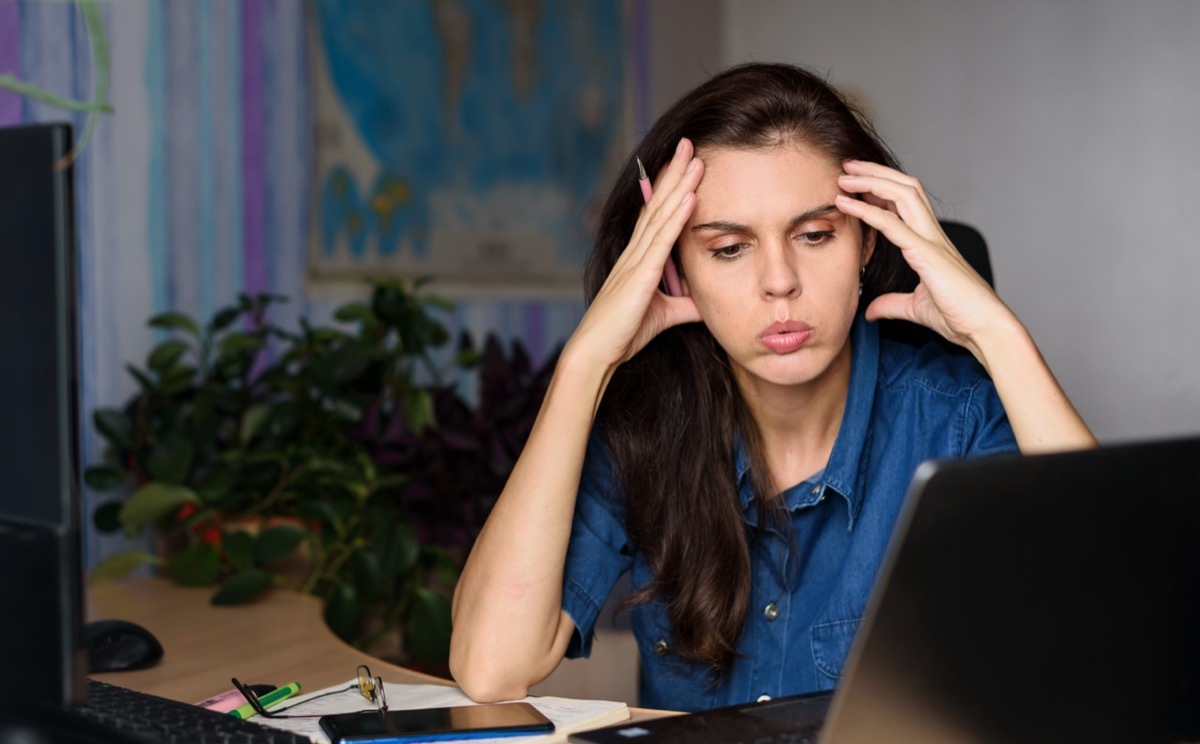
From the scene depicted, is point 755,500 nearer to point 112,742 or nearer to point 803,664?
point 803,664

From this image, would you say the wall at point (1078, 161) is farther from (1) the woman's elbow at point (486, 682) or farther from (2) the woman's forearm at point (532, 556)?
(1) the woman's elbow at point (486, 682)

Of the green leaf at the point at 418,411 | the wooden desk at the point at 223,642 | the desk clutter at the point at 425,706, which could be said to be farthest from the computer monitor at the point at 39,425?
the green leaf at the point at 418,411

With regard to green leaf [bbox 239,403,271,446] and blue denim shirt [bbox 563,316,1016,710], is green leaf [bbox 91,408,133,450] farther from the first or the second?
blue denim shirt [bbox 563,316,1016,710]

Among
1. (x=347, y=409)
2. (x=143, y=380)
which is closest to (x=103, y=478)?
(x=143, y=380)

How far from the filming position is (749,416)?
1618 millimetres

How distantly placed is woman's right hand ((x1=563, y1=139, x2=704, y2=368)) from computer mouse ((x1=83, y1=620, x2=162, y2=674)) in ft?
1.99

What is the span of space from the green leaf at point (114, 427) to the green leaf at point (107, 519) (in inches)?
4.0

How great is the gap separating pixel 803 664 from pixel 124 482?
1.16 metres

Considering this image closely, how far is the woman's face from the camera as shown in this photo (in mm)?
1423

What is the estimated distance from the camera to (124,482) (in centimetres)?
200

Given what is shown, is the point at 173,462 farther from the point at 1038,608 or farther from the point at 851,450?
the point at 1038,608

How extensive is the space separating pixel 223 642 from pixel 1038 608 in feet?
3.64

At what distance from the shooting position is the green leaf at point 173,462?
189 cm

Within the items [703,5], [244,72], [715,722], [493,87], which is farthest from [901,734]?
[703,5]
